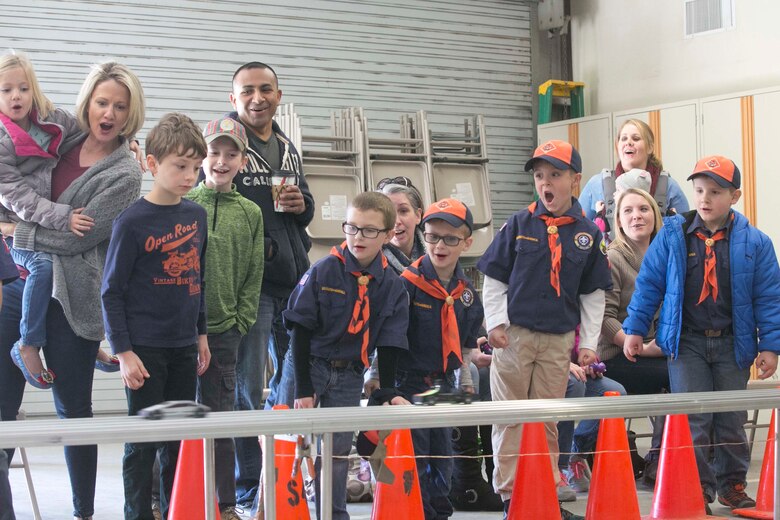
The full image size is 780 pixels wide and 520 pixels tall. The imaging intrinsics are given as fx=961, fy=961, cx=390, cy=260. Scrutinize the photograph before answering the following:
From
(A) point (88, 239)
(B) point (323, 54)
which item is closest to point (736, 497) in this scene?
(A) point (88, 239)

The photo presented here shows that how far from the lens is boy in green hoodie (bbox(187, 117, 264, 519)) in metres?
4.04

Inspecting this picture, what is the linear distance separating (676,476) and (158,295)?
207cm

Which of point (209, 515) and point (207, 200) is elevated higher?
point (207, 200)

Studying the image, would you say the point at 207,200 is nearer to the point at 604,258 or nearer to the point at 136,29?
the point at 604,258

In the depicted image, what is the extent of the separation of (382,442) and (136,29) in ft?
22.8

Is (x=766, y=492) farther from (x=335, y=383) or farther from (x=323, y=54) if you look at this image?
(x=323, y=54)

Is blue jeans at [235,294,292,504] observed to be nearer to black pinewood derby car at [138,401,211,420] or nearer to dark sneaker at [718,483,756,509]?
black pinewood derby car at [138,401,211,420]

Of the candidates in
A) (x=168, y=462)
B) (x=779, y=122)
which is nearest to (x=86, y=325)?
(x=168, y=462)

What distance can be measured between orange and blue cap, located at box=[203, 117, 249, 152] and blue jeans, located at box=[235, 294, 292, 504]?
0.74 meters

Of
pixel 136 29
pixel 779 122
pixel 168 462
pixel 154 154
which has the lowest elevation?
pixel 168 462

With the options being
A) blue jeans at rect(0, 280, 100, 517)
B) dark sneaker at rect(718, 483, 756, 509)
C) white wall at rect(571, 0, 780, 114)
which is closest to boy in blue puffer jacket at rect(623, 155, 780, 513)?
dark sneaker at rect(718, 483, 756, 509)

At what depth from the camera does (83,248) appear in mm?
3758

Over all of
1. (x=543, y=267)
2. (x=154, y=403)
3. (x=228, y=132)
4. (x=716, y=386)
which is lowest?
(x=716, y=386)

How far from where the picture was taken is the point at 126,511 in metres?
3.34
